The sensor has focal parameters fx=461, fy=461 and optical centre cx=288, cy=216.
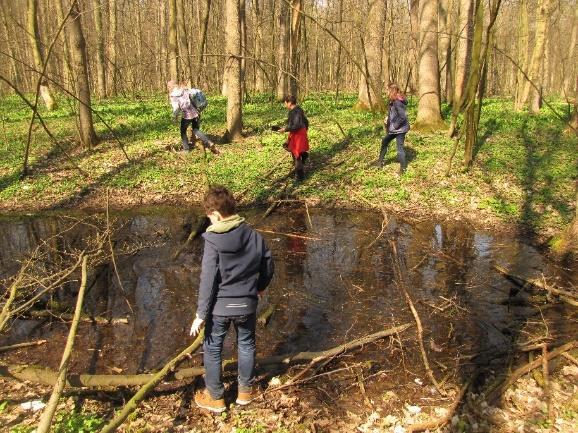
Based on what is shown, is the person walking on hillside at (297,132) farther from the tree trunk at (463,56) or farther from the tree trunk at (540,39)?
the tree trunk at (540,39)

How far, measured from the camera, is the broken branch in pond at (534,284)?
5791 millimetres

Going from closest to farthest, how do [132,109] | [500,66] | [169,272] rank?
1. [169,272]
2. [132,109]
3. [500,66]

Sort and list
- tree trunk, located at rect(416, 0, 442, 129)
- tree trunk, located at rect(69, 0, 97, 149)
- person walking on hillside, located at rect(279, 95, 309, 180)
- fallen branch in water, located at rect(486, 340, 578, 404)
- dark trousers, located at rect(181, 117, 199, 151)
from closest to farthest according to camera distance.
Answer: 1. fallen branch in water, located at rect(486, 340, 578, 404)
2. person walking on hillside, located at rect(279, 95, 309, 180)
3. dark trousers, located at rect(181, 117, 199, 151)
4. tree trunk, located at rect(69, 0, 97, 149)
5. tree trunk, located at rect(416, 0, 442, 129)

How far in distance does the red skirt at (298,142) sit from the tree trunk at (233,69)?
263 centimetres

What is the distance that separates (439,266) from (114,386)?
520 centimetres

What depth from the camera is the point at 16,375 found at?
429 centimetres

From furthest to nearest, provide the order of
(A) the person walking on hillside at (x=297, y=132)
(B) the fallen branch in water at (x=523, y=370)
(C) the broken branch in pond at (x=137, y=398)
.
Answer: (A) the person walking on hillside at (x=297, y=132), (B) the fallen branch in water at (x=523, y=370), (C) the broken branch in pond at (x=137, y=398)

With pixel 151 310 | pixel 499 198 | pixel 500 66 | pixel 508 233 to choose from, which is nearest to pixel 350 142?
pixel 499 198

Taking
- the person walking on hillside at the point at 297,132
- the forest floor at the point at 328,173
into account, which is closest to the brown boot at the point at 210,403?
the forest floor at the point at 328,173

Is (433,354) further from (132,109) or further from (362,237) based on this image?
(132,109)

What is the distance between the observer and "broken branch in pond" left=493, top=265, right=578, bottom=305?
19.0 ft

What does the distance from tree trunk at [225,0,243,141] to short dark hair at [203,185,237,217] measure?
341 inches

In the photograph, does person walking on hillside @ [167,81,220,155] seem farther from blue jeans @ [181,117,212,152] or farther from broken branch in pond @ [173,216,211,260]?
broken branch in pond @ [173,216,211,260]

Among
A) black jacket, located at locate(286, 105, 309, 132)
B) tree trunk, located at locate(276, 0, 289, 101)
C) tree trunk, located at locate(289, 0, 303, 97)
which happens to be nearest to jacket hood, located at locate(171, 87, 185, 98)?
tree trunk, located at locate(289, 0, 303, 97)
